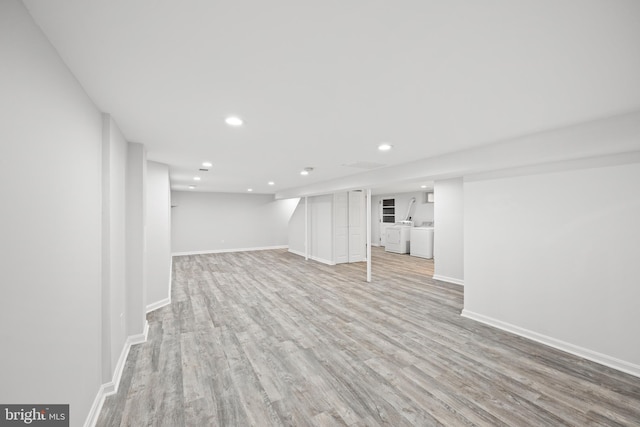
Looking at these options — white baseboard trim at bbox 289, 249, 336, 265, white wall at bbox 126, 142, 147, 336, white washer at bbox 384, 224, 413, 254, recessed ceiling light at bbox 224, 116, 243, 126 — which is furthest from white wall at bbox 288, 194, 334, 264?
recessed ceiling light at bbox 224, 116, 243, 126

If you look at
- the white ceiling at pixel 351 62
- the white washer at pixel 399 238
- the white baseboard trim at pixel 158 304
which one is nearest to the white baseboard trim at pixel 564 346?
the white ceiling at pixel 351 62

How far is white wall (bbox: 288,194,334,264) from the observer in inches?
311

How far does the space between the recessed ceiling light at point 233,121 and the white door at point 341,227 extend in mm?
5505

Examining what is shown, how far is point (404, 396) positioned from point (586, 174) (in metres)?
2.89

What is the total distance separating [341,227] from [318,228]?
0.88 meters

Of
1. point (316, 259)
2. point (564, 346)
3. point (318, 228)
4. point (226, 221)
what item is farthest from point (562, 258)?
point (226, 221)

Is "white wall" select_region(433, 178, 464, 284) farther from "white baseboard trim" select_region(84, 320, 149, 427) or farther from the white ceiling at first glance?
"white baseboard trim" select_region(84, 320, 149, 427)

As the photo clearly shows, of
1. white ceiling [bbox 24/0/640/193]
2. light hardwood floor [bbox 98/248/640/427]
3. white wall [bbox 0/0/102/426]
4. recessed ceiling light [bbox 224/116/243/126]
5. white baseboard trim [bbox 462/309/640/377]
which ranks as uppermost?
recessed ceiling light [bbox 224/116/243/126]

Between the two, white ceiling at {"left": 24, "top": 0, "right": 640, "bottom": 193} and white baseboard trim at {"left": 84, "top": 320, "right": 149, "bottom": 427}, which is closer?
white ceiling at {"left": 24, "top": 0, "right": 640, "bottom": 193}

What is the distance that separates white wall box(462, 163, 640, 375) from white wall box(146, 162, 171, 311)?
15.5 feet

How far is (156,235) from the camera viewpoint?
4055 millimetres
